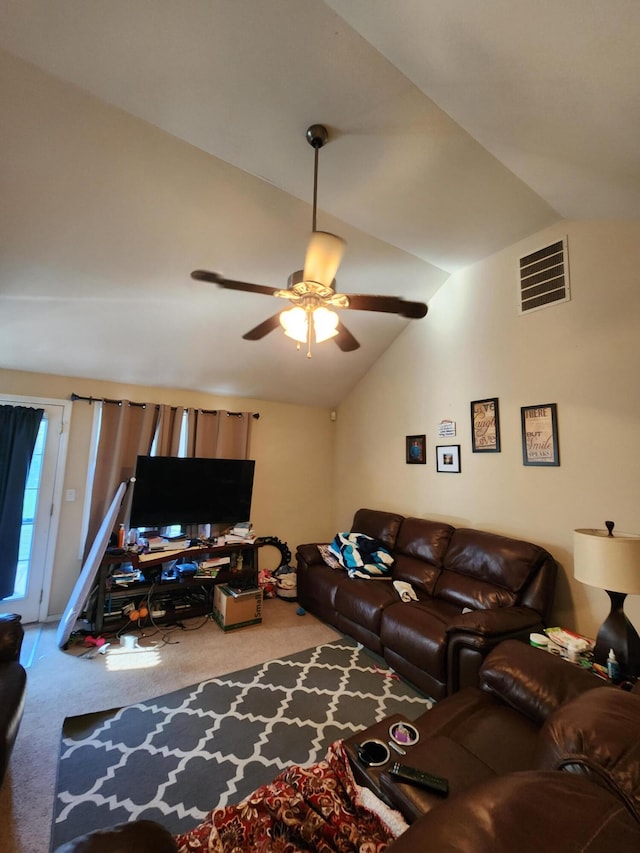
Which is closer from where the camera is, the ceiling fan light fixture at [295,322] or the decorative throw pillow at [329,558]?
the ceiling fan light fixture at [295,322]

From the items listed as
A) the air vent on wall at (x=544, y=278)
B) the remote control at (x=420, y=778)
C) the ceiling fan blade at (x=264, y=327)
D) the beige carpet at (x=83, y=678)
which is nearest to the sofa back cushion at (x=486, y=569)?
the beige carpet at (x=83, y=678)

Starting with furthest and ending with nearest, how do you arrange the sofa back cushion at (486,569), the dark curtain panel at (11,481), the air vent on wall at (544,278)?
1. the dark curtain panel at (11,481)
2. the air vent on wall at (544,278)
3. the sofa back cushion at (486,569)

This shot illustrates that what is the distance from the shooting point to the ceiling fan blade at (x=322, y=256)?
1685mm

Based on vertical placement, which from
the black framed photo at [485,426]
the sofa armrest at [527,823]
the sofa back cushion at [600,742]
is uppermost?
the black framed photo at [485,426]

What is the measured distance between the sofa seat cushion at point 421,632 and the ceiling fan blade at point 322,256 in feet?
7.38

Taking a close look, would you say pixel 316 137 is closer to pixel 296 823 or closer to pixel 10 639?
pixel 296 823

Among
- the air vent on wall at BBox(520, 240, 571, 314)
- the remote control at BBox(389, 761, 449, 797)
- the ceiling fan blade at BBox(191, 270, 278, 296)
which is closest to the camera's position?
the remote control at BBox(389, 761, 449, 797)

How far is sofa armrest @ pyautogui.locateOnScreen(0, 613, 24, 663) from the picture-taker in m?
1.85

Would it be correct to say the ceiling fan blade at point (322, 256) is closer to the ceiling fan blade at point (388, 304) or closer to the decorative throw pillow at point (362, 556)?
the ceiling fan blade at point (388, 304)

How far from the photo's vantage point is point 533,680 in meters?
1.58

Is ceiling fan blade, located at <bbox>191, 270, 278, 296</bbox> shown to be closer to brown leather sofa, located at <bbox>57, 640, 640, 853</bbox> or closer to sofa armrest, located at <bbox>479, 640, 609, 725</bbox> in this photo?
brown leather sofa, located at <bbox>57, 640, 640, 853</bbox>

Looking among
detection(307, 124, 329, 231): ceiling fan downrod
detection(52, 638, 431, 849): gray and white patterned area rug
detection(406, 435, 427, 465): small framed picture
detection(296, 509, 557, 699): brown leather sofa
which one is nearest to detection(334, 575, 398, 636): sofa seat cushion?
detection(296, 509, 557, 699): brown leather sofa

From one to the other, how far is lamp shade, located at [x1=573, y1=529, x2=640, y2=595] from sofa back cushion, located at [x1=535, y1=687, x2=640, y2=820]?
2.98 feet

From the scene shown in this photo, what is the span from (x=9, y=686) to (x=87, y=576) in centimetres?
146
